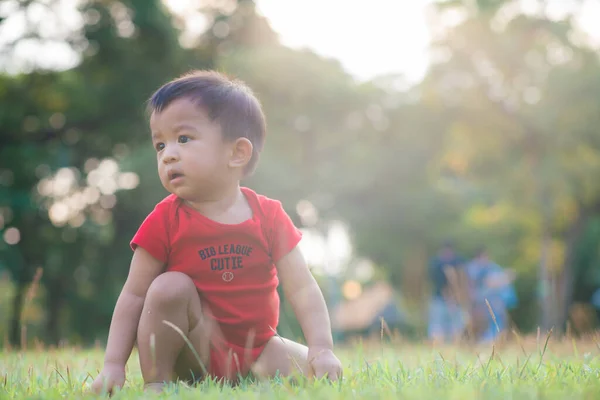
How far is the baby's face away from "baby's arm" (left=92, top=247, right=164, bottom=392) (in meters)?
0.30

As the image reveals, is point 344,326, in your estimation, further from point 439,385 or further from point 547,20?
point 439,385

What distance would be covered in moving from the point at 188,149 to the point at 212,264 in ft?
1.50

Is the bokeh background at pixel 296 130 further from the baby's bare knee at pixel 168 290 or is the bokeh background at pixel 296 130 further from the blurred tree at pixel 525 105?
the baby's bare knee at pixel 168 290

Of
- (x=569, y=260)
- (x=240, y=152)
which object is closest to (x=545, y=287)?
(x=569, y=260)

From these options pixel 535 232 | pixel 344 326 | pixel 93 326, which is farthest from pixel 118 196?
pixel 344 326

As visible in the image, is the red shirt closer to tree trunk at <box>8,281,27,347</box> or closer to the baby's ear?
the baby's ear

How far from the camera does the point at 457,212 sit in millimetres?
21938

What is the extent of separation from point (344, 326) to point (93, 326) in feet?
64.0

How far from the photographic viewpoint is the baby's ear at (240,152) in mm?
2488

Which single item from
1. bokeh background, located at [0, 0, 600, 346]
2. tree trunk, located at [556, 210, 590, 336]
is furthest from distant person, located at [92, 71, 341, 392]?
tree trunk, located at [556, 210, 590, 336]

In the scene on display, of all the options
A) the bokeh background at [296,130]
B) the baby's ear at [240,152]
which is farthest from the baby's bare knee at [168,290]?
the bokeh background at [296,130]

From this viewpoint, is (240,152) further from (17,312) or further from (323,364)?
(17,312)

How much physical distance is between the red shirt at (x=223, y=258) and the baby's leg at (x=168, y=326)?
9 centimetres

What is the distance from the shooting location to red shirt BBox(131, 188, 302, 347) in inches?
93.0
